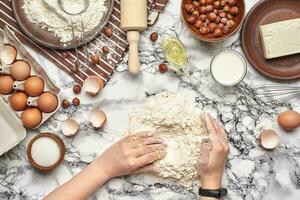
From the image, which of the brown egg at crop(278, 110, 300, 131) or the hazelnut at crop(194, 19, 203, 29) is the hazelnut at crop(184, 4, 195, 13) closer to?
the hazelnut at crop(194, 19, 203, 29)

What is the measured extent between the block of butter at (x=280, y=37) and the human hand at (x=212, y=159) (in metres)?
0.25

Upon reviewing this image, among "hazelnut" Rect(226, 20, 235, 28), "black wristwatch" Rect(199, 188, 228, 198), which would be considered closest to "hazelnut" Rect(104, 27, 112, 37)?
"hazelnut" Rect(226, 20, 235, 28)

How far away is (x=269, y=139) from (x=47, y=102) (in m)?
0.60

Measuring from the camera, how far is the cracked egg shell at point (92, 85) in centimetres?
154

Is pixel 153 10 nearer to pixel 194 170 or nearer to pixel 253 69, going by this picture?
pixel 253 69

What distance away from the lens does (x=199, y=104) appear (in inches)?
62.2

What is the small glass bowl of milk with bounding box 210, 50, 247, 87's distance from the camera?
152 centimetres

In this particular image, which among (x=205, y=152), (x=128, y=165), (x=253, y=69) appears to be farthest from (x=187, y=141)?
(x=253, y=69)

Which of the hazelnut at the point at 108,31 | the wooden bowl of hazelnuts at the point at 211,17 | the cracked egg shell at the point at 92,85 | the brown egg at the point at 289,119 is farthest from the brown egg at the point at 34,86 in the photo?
the brown egg at the point at 289,119

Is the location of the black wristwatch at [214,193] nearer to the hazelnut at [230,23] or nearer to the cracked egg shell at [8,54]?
the hazelnut at [230,23]

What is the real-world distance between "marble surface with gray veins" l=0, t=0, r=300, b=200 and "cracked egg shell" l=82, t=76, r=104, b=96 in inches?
1.4

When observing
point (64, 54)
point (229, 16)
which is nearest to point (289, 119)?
point (229, 16)

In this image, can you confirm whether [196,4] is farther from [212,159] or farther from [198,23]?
[212,159]

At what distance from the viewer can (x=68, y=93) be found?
1575 millimetres
